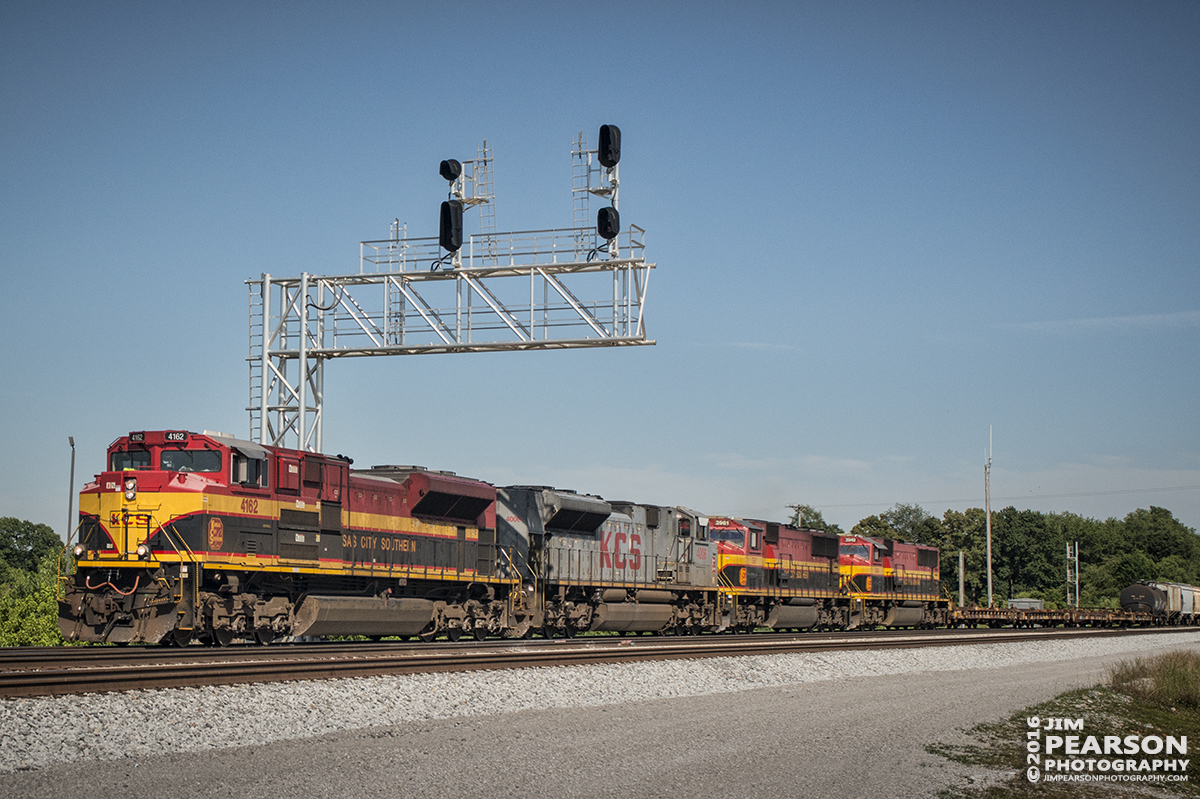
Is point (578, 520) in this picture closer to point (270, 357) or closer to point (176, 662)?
point (270, 357)

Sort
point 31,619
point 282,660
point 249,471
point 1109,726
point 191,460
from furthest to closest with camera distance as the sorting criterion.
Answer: point 31,619 < point 249,471 < point 191,460 < point 282,660 < point 1109,726

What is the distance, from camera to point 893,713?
1512 centimetres

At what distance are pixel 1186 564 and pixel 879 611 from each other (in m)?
99.6

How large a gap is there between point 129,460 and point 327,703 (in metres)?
9.42

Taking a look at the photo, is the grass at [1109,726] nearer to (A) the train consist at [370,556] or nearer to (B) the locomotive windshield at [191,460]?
(A) the train consist at [370,556]

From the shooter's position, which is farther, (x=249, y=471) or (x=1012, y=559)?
(x=1012, y=559)

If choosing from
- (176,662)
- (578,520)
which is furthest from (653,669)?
(578,520)

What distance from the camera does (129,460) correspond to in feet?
68.1

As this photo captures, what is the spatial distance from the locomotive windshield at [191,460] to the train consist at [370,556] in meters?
0.03

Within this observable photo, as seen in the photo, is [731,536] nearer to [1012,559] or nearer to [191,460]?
[191,460]

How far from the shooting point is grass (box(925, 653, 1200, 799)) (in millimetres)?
10305

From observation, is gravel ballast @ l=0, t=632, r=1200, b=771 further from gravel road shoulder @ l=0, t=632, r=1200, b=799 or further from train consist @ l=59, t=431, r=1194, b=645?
train consist @ l=59, t=431, r=1194, b=645

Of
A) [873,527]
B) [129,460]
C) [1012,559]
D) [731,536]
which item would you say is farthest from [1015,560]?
[129,460]

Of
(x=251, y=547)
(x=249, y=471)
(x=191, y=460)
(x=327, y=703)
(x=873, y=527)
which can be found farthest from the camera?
(x=873, y=527)
